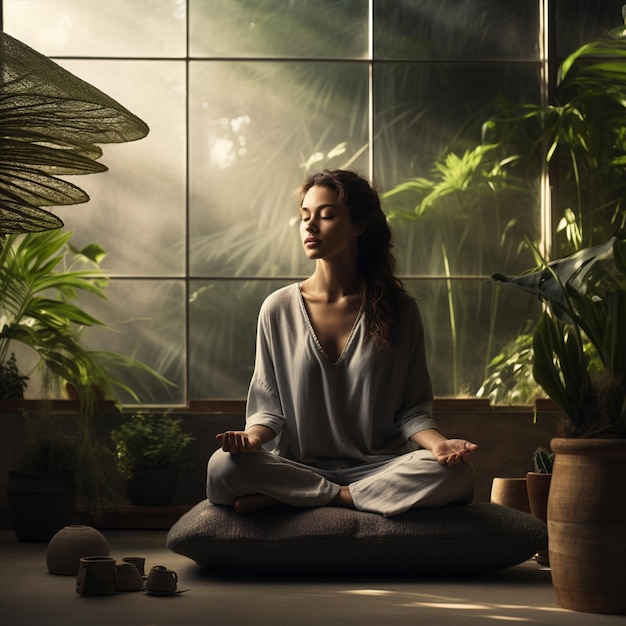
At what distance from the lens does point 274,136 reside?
5375mm

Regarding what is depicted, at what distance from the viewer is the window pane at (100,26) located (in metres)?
5.34

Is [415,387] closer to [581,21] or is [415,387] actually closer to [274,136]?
[274,136]

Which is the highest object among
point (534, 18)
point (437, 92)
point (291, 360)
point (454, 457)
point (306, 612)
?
point (534, 18)

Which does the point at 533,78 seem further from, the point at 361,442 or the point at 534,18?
the point at 361,442

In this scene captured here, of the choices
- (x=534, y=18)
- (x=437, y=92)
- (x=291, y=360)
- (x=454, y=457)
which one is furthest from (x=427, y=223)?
(x=454, y=457)

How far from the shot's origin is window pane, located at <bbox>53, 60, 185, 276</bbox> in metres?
5.32

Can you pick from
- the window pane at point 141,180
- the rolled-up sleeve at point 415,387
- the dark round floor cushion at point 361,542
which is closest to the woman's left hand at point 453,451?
the dark round floor cushion at point 361,542

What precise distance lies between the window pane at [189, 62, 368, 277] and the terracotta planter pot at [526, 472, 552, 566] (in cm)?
210

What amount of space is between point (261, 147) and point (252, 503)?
2485mm

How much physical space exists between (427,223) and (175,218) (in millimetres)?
1229

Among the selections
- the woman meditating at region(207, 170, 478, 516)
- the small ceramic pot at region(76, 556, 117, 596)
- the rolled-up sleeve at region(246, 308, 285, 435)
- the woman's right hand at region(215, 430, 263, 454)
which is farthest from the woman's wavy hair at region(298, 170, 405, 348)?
the small ceramic pot at region(76, 556, 117, 596)

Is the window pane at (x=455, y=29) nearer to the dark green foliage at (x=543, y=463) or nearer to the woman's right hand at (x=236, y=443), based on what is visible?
the dark green foliage at (x=543, y=463)

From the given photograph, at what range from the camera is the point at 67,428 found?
194 inches

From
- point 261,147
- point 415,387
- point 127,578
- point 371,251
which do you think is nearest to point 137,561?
point 127,578
